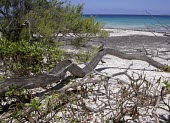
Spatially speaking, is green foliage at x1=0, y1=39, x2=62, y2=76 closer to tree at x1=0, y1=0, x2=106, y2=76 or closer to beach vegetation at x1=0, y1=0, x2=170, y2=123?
beach vegetation at x1=0, y1=0, x2=170, y2=123

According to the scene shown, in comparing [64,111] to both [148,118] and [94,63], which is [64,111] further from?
[94,63]

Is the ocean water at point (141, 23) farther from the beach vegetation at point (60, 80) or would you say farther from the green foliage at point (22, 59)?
the green foliage at point (22, 59)

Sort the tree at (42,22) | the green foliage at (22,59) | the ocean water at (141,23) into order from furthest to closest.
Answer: the tree at (42,22) → the green foliage at (22,59) → the ocean water at (141,23)

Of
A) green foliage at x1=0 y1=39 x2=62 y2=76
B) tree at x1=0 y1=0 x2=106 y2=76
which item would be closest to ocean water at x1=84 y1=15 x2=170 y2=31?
tree at x1=0 y1=0 x2=106 y2=76

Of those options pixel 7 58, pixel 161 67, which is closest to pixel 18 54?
pixel 7 58

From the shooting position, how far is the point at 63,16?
32.1ft

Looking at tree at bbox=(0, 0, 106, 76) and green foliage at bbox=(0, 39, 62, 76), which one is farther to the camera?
tree at bbox=(0, 0, 106, 76)

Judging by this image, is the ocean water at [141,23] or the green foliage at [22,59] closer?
the ocean water at [141,23]

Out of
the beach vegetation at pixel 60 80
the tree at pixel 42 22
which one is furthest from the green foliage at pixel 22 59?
the tree at pixel 42 22

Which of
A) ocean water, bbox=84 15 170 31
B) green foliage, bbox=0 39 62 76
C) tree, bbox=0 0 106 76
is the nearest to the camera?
ocean water, bbox=84 15 170 31

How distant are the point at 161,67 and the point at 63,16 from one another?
410cm

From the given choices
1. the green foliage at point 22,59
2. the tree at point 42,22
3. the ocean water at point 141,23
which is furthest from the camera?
the tree at point 42,22

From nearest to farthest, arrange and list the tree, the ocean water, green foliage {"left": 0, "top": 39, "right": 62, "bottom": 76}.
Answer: the ocean water → green foliage {"left": 0, "top": 39, "right": 62, "bottom": 76} → the tree

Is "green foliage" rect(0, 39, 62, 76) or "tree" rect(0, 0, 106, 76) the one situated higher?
"tree" rect(0, 0, 106, 76)
